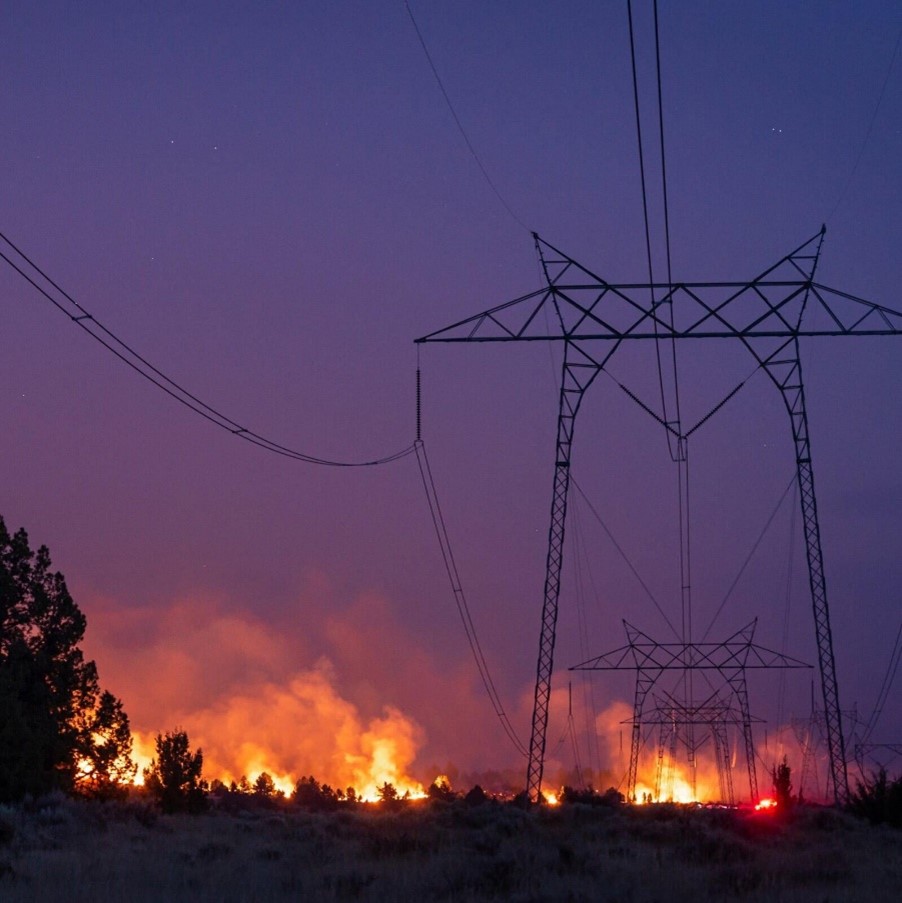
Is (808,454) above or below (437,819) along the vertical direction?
above

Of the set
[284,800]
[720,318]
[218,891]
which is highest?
[720,318]

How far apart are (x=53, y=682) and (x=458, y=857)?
26.1 meters

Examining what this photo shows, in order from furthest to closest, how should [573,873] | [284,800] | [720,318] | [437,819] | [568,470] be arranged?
[284,800] → [568,470] → [437,819] → [720,318] → [573,873]

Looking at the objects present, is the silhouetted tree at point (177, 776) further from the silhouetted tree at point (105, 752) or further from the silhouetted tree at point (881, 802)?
the silhouetted tree at point (881, 802)

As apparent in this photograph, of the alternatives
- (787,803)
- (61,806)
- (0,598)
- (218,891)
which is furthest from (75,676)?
(218,891)

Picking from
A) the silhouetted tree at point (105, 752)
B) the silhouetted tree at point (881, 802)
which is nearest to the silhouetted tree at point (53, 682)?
the silhouetted tree at point (105, 752)

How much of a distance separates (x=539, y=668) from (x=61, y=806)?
53.3ft

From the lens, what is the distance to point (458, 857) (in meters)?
25.7

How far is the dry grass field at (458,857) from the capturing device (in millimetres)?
21938

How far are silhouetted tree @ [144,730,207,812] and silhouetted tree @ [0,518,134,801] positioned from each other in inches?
49.2

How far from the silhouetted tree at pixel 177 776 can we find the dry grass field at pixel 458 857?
8.71 m

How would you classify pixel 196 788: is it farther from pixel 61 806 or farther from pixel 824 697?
pixel 824 697

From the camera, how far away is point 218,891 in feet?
73.3

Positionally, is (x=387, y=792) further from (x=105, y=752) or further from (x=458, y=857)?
(x=458, y=857)
